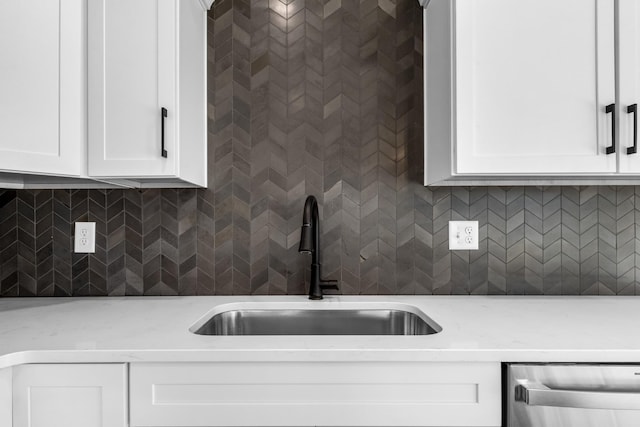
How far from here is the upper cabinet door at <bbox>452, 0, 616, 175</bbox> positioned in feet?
4.31

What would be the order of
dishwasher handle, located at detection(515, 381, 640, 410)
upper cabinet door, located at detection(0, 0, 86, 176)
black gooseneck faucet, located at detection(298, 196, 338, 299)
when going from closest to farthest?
dishwasher handle, located at detection(515, 381, 640, 410) → upper cabinet door, located at detection(0, 0, 86, 176) → black gooseneck faucet, located at detection(298, 196, 338, 299)

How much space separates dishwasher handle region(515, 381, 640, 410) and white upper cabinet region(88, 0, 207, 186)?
1202mm

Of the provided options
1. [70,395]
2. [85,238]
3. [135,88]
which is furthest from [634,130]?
[85,238]

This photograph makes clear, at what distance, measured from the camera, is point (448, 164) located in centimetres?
137

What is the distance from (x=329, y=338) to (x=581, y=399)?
2.05 ft

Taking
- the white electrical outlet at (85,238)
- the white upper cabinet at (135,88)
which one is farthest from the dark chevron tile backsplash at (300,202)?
the white upper cabinet at (135,88)

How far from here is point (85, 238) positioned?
1702 mm

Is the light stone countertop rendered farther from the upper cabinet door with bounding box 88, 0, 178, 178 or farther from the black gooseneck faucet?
the upper cabinet door with bounding box 88, 0, 178, 178

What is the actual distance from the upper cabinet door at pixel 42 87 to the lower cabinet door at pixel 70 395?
0.59 metres

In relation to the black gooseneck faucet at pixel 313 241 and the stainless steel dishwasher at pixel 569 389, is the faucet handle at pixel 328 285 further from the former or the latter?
the stainless steel dishwasher at pixel 569 389

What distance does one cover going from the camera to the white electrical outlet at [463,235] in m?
1.70

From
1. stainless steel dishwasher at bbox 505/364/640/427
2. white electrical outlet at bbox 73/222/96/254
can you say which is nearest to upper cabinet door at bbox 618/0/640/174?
stainless steel dishwasher at bbox 505/364/640/427

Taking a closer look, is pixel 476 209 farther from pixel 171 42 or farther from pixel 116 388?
pixel 116 388

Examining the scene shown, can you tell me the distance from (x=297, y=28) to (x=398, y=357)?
1.35 meters
